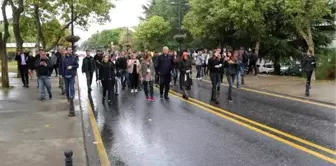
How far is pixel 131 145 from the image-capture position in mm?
8219

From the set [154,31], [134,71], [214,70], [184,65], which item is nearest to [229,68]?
[214,70]

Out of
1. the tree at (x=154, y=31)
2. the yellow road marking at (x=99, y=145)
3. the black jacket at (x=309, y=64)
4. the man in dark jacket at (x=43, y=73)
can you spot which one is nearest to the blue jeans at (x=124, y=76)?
the man in dark jacket at (x=43, y=73)

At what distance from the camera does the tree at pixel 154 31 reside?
56.2 m

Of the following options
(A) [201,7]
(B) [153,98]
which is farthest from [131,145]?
(A) [201,7]

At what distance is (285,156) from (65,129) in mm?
4741

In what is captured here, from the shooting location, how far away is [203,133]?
909 cm

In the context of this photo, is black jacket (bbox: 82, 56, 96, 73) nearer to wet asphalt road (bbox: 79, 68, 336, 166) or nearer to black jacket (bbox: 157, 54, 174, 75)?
wet asphalt road (bbox: 79, 68, 336, 166)

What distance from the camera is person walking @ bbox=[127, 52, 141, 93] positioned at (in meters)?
17.5

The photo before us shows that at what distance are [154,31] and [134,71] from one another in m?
39.2

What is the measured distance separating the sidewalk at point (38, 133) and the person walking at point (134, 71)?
367 cm

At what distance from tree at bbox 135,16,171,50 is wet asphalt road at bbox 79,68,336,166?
42.4 metres

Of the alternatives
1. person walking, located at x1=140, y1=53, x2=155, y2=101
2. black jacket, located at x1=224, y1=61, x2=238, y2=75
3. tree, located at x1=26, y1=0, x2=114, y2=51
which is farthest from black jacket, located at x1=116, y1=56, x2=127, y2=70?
tree, located at x1=26, y1=0, x2=114, y2=51

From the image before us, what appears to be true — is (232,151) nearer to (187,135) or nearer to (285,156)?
(285,156)

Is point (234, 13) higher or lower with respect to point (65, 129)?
higher
